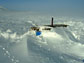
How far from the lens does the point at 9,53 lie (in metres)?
18.3

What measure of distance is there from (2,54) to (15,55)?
5.59 ft

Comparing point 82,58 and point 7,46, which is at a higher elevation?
point 7,46

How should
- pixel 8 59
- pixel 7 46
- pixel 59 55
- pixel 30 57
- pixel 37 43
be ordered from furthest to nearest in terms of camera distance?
pixel 37 43 → pixel 7 46 → pixel 59 55 → pixel 30 57 → pixel 8 59

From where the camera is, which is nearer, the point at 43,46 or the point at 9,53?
the point at 9,53

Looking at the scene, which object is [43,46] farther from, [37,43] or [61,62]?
[61,62]

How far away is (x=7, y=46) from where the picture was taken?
20.8 metres

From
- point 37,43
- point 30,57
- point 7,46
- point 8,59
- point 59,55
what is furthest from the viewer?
point 37,43

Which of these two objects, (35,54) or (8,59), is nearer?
(8,59)

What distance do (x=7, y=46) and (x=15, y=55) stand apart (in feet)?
11.4

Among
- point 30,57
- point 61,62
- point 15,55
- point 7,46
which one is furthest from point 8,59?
point 61,62

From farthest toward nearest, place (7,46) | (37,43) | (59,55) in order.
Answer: (37,43)
(7,46)
(59,55)

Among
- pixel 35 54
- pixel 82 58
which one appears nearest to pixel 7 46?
pixel 35 54

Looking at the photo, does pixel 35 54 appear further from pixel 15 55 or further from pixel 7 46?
pixel 7 46

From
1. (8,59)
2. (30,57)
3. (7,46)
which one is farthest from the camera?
(7,46)
